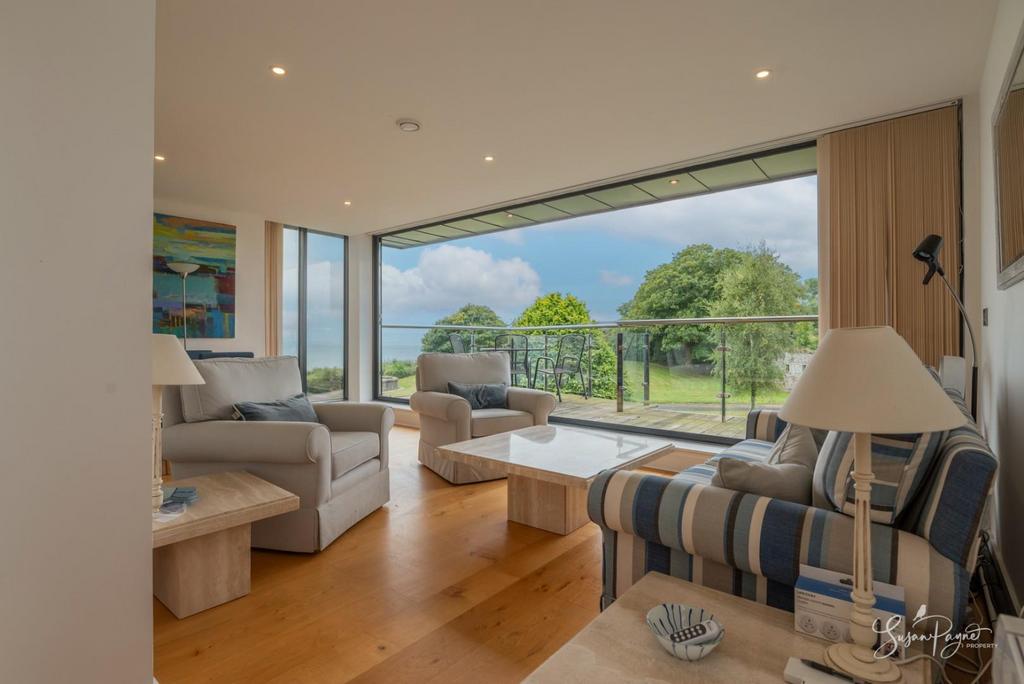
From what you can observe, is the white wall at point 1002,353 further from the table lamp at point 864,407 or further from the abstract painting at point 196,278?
the abstract painting at point 196,278

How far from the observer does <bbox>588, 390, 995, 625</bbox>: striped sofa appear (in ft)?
3.54

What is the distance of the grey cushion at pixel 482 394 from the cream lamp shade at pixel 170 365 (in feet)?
7.39

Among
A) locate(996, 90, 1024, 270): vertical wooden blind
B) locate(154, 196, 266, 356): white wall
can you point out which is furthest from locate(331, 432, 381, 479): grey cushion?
locate(154, 196, 266, 356): white wall

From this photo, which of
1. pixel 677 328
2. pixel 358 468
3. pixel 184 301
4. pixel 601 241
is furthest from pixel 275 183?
pixel 601 241

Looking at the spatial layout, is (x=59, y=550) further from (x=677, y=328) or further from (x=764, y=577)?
(x=677, y=328)

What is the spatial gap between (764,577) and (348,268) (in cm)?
622

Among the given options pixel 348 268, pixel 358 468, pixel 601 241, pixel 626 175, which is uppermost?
pixel 601 241

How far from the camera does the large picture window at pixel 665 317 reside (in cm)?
380

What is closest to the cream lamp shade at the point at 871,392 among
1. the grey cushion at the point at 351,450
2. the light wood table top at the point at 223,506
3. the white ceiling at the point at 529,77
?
the white ceiling at the point at 529,77

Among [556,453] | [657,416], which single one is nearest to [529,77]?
[556,453]

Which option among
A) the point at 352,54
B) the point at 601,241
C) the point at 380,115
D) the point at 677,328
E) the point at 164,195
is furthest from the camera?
the point at 601,241

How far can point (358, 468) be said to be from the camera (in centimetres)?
287

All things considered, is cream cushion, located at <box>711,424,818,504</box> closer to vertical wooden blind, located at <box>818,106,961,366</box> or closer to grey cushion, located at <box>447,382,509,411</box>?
vertical wooden blind, located at <box>818,106,961,366</box>

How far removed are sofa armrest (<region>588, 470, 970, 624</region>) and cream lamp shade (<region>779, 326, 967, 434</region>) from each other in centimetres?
38
